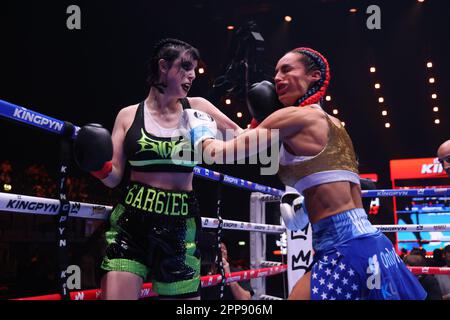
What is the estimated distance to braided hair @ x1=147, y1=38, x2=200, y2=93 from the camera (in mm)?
2176

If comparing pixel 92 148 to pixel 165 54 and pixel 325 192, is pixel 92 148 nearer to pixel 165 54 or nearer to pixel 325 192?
pixel 165 54

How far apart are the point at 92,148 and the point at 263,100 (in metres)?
0.82

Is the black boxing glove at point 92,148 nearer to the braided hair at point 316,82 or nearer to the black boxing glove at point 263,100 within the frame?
the black boxing glove at point 263,100

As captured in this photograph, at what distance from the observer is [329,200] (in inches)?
71.4

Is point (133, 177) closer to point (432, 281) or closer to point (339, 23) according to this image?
point (432, 281)

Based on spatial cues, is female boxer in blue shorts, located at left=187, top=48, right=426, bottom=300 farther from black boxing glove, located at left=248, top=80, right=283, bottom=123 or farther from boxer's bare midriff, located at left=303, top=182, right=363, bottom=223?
black boxing glove, located at left=248, top=80, right=283, bottom=123

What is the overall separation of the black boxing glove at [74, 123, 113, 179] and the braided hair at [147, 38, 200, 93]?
0.46 m

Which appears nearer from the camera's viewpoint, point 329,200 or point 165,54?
point 329,200

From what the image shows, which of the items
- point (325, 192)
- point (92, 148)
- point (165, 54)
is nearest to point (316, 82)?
point (325, 192)

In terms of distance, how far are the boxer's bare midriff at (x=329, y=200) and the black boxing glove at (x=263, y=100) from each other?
498 mm

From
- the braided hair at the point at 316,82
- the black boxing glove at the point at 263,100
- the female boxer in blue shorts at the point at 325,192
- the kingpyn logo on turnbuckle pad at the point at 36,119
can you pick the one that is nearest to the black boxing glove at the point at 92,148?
the kingpyn logo on turnbuckle pad at the point at 36,119

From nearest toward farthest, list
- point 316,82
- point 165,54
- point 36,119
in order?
point 36,119, point 316,82, point 165,54

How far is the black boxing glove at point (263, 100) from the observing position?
2.18 meters

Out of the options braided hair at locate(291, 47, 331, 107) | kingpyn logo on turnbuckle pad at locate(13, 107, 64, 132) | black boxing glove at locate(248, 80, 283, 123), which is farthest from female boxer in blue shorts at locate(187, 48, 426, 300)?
kingpyn logo on turnbuckle pad at locate(13, 107, 64, 132)
